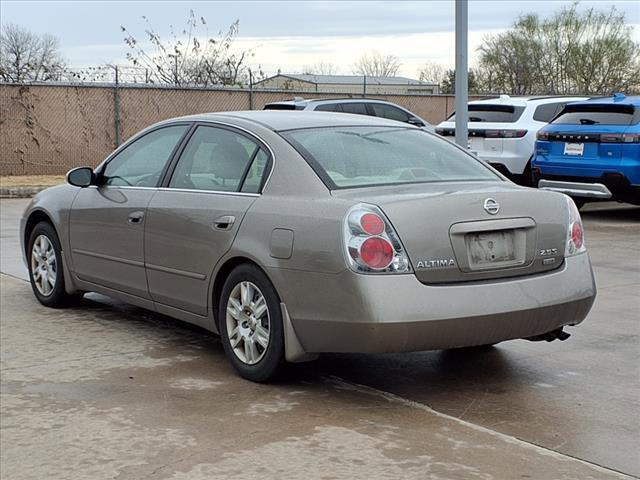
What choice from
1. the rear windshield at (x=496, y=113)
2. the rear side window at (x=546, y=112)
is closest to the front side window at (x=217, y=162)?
the rear windshield at (x=496, y=113)

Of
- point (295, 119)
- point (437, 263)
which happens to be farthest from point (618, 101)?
point (437, 263)

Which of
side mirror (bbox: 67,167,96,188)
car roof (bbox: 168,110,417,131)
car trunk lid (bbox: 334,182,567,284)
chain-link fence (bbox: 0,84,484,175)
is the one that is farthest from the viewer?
chain-link fence (bbox: 0,84,484,175)

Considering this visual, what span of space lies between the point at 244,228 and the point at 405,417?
4.59ft

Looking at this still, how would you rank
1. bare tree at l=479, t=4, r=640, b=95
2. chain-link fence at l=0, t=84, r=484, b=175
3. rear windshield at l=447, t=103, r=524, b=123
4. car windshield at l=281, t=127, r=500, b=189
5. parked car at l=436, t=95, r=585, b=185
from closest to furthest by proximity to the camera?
1. car windshield at l=281, t=127, r=500, b=189
2. parked car at l=436, t=95, r=585, b=185
3. rear windshield at l=447, t=103, r=524, b=123
4. chain-link fence at l=0, t=84, r=484, b=175
5. bare tree at l=479, t=4, r=640, b=95

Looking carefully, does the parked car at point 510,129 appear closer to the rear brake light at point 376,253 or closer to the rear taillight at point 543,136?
the rear taillight at point 543,136

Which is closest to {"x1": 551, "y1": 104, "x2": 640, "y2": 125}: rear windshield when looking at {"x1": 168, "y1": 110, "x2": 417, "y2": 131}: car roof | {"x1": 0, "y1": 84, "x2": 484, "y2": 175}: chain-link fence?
{"x1": 168, "y1": 110, "x2": 417, "y2": 131}: car roof

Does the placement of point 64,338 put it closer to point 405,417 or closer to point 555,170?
point 405,417

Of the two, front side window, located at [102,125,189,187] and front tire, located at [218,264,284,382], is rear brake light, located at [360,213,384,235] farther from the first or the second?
front side window, located at [102,125,189,187]

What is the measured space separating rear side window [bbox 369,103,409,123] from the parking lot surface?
36.5 ft

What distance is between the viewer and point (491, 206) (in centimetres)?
509

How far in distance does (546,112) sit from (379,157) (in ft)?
33.7

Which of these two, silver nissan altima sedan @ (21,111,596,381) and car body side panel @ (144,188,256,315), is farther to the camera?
car body side panel @ (144,188,256,315)

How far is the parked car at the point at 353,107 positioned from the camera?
645 inches

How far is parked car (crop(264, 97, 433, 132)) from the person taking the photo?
53.8 ft
